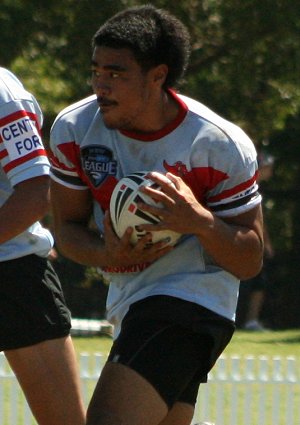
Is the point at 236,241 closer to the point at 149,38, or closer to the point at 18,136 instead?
the point at 149,38

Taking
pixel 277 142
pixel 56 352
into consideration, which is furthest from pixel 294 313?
pixel 56 352

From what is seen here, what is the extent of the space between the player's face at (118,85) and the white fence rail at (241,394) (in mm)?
4315

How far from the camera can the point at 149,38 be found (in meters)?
4.72

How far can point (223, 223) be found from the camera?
4.70 m

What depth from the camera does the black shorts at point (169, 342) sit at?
4.58m

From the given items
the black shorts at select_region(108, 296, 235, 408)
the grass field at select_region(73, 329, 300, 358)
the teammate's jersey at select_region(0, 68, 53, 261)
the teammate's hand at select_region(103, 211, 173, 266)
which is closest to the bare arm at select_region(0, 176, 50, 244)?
the teammate's jersey at select_region(0, 68, 53, 261)

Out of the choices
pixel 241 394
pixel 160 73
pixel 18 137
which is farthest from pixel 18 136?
pixel 241 394

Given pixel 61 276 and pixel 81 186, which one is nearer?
pixel 81 186

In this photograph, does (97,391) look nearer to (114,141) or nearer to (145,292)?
(145,292)

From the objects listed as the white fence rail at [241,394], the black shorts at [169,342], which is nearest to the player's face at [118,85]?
the black shorts at [169,342]

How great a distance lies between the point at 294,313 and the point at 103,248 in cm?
1510

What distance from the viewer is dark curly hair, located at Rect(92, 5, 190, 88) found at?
4.70 metres

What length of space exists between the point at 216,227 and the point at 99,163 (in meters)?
0.49

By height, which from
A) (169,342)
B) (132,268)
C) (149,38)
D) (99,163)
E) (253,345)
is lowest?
(253,345)
